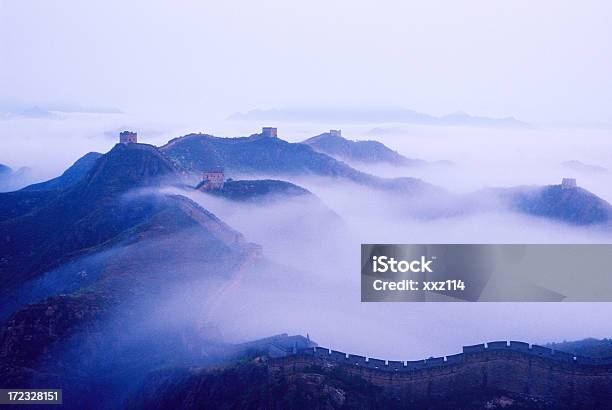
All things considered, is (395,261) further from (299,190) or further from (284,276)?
(299,190)

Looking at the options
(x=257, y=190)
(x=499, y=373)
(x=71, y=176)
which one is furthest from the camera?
(x=71, y=176)

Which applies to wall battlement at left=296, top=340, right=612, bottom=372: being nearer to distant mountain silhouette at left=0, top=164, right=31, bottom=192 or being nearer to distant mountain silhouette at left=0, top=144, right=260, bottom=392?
distant mountain silhouette at left=0, top=144, right=260, bottom=392

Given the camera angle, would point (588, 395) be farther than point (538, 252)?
No

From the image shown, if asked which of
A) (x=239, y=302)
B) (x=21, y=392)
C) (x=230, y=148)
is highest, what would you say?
(x=230, y=148)

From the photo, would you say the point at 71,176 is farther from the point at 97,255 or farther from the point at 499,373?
the point at 499,373

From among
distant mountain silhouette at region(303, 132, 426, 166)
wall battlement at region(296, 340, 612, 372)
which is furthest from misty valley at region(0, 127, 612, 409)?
distant mountain silhouette at region(303, 132, 426, 166)

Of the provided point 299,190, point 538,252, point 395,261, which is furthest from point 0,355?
point 299,190

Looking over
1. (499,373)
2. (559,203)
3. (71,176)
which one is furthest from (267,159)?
(499,373)
